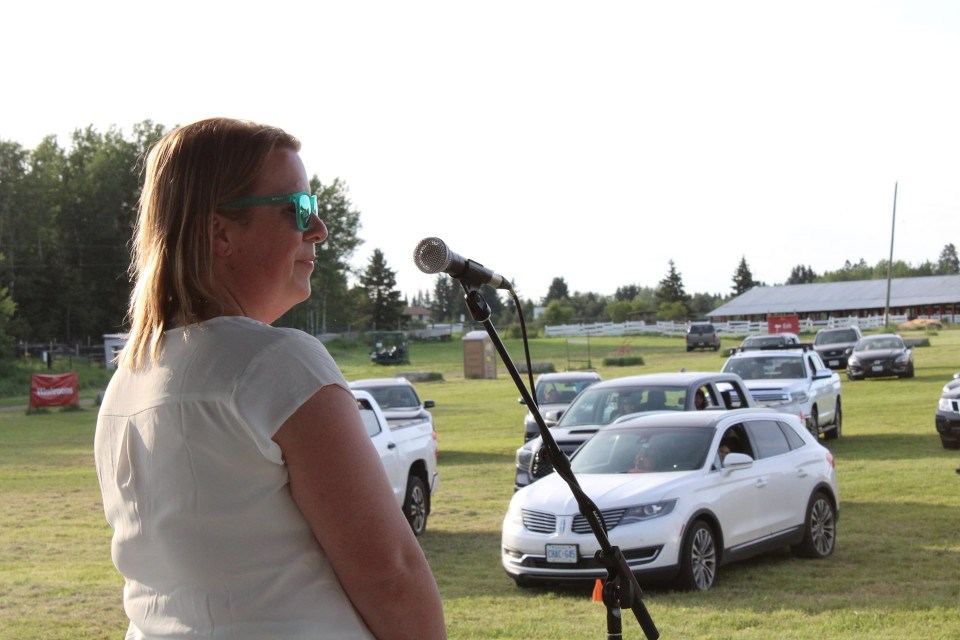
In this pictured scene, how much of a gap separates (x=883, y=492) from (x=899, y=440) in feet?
26.5

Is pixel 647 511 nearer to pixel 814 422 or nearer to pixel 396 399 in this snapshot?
pixel 396 399

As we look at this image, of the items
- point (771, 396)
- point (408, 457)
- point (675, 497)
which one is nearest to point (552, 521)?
point (675, 497)

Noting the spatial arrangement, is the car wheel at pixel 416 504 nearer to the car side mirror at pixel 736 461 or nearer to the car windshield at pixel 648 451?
the car windshield at pixel 648 451

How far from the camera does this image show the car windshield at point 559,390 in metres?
23.6

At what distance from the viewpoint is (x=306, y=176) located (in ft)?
7.32

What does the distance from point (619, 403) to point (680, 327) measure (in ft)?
264

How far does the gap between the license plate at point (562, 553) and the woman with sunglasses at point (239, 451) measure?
8.49 metres

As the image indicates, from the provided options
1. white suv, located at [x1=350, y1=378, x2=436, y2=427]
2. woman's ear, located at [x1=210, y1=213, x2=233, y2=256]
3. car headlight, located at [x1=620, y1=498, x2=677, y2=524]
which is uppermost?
woman's ear, located at [x1=210, y1=213, x2=233, y2=256]

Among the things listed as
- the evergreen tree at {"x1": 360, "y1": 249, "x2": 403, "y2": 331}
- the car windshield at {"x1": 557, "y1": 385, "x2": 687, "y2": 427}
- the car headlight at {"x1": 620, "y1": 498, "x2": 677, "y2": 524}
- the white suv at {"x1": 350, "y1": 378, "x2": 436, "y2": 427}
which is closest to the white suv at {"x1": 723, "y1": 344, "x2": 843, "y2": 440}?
the car windshield at {"x1": 557, "y1": 385, "x2": 687, "y2": 427}

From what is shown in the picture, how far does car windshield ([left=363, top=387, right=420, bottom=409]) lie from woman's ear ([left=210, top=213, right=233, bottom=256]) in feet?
58.8

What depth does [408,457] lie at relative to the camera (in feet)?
46.4

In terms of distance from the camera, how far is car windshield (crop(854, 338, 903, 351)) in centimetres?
4250

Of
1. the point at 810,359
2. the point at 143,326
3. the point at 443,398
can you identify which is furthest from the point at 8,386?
the point at 143,326

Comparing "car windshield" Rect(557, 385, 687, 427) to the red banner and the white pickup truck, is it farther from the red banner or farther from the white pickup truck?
the red banner
